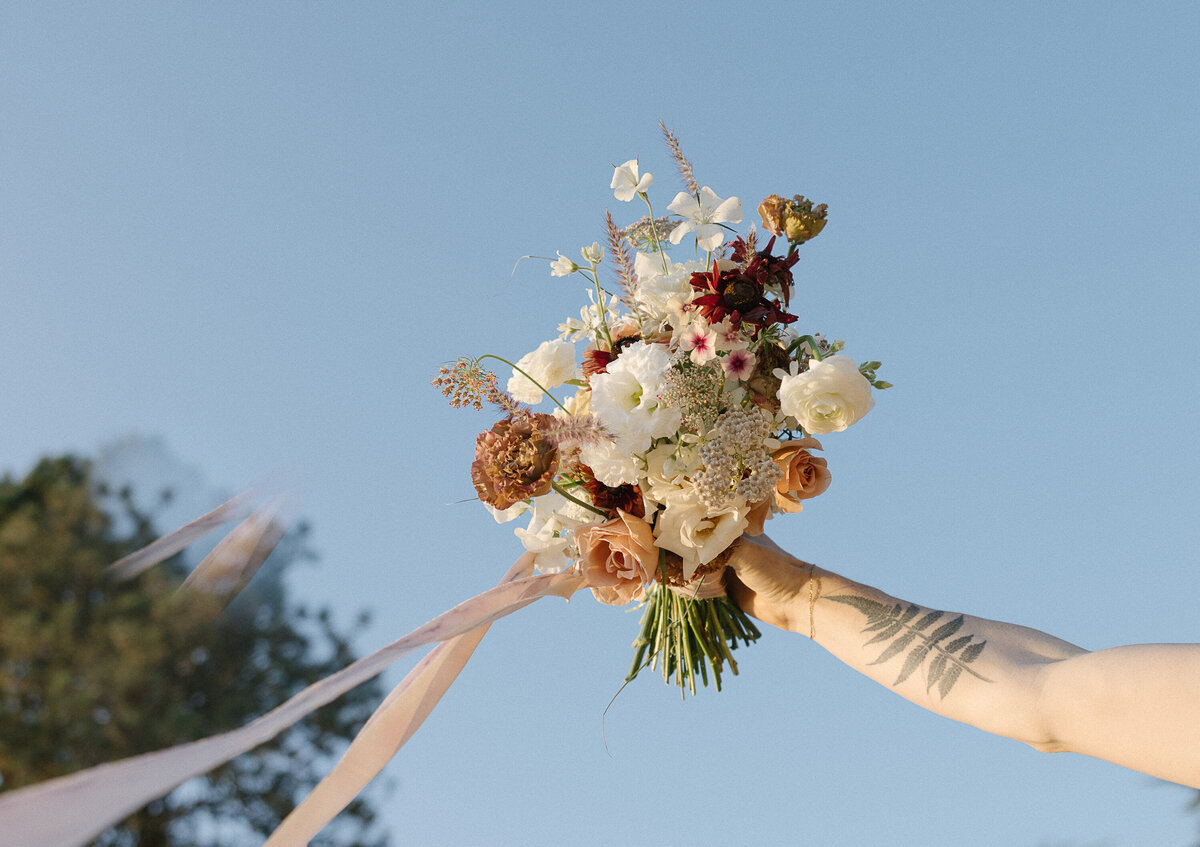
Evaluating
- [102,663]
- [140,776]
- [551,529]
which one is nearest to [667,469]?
[551,529]

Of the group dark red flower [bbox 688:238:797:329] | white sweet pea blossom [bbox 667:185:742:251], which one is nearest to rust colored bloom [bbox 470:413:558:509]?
dark red flower [bbox 688:238:797:329]

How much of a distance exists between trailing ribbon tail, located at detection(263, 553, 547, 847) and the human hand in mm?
680

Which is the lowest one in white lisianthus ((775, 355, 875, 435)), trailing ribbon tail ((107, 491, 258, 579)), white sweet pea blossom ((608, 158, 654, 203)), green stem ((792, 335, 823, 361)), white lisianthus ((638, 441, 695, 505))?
trailing ribbon tail ((107, 491, 258, 579))

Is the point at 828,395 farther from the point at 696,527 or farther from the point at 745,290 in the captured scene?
the point at 696,527

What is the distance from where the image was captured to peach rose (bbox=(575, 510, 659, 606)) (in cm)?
195

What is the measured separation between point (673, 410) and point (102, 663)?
20.9 feet

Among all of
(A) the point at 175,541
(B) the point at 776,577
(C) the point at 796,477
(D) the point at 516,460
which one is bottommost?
(A) the point at 175,541

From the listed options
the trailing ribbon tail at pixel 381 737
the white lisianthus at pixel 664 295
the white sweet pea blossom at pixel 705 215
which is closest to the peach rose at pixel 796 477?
the white lisianthus at pixel 664 295

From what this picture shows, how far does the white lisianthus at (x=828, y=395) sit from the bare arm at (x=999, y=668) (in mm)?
507

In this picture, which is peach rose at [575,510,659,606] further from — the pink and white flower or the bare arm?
the pink and white flower

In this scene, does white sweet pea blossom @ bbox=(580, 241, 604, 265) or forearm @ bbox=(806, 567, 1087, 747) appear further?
white sweet pea blossom @ bbox=(580, 241, 604, 265)

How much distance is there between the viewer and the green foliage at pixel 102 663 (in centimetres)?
629

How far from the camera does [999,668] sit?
1703 mm

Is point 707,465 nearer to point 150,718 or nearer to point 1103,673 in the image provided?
point 1103,673
